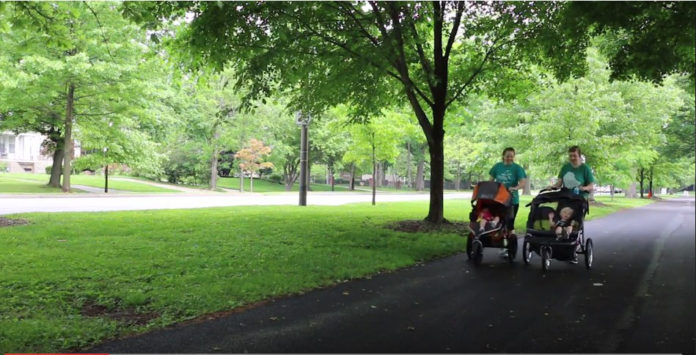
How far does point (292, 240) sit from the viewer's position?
9430mm

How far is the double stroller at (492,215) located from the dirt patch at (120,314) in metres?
4.99

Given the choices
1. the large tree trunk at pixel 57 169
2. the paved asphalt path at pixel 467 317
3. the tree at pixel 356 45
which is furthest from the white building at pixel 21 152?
the paved asphalt path at pixel 467 317

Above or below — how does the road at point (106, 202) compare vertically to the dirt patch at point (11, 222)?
below

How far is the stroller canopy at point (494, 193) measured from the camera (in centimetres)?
737

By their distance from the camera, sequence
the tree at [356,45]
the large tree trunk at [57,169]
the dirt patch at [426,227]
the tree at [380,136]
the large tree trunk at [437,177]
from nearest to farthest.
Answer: the tree at [356,45] → the dirt patch at [426,227] → the large tree trunk at [437,177] → the tree at [380,136] → the large tree trunk at [57,169]

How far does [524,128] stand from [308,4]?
18476 millimetres

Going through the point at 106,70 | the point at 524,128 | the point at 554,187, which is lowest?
the point at 554,187

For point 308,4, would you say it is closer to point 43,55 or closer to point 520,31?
point 520,31

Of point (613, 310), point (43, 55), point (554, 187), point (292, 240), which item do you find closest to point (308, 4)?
point (292, 240)

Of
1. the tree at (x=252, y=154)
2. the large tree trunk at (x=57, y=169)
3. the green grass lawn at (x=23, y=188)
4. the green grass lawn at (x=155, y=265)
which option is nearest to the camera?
the green grass lawn at (x=155, y=265)

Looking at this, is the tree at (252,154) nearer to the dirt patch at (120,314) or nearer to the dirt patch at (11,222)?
the dirt patch at (11,222)

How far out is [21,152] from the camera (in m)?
44.3

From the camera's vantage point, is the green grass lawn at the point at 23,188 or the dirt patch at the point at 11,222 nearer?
the dirt patch at the point at 11,222

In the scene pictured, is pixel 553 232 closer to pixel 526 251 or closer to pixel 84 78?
pixel 526 251
